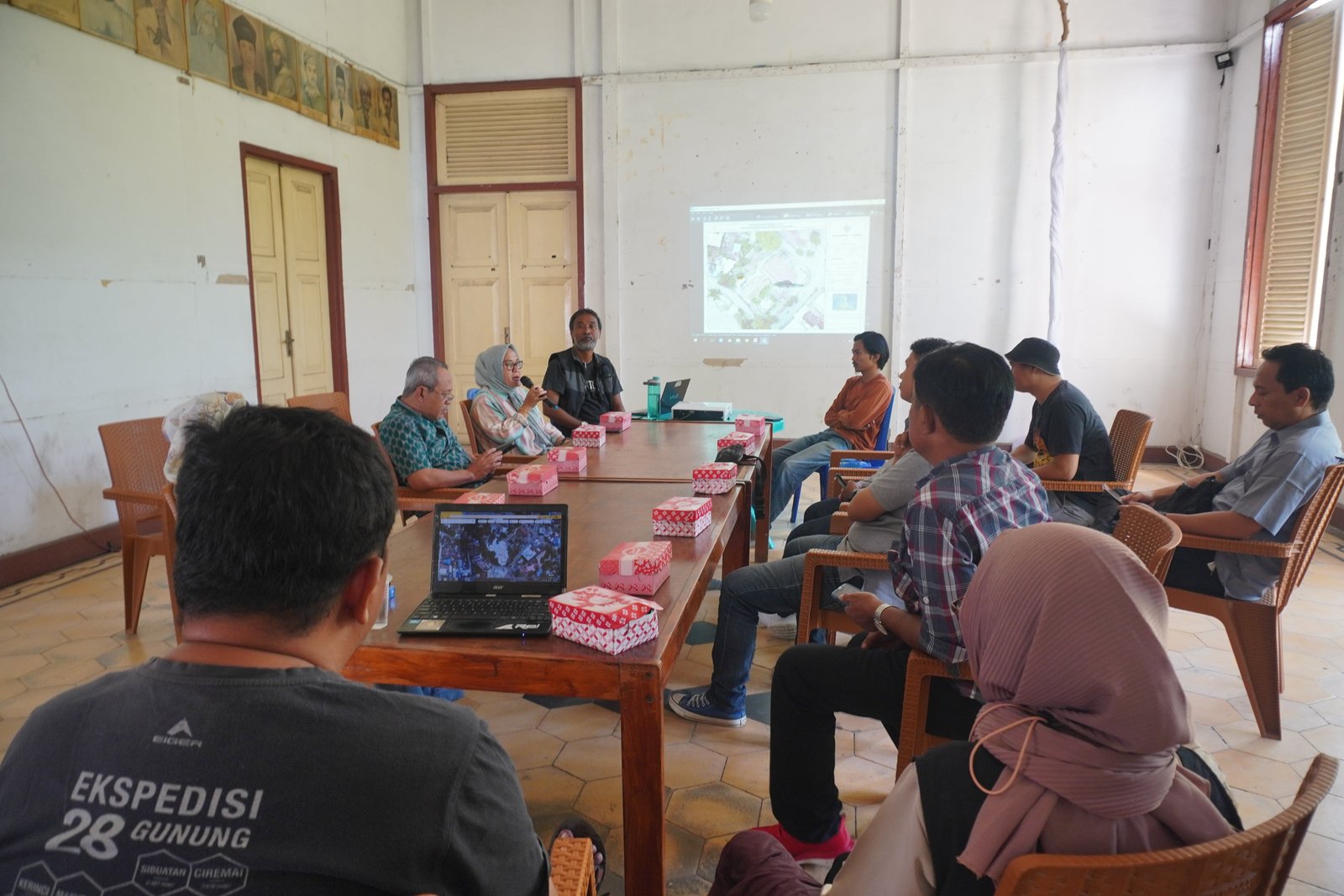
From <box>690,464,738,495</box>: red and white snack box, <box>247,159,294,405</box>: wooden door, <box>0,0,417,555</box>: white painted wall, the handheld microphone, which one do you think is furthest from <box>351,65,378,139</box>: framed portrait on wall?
<box>690,464,738,495</box>: red and white snack box

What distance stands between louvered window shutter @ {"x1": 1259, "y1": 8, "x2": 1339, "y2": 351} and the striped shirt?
4.77 m

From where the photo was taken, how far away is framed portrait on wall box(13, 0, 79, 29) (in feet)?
13.0

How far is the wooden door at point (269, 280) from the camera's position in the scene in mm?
5711

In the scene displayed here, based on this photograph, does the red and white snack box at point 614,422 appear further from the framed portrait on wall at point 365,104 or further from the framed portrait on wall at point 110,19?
the framed portrait on wall at point 365,104

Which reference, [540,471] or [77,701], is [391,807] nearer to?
[77,701]

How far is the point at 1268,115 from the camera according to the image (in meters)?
5.85

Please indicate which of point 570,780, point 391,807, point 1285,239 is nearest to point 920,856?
point 391,807

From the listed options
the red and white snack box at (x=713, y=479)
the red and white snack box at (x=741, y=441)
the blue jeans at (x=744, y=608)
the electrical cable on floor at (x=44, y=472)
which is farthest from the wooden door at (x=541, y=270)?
the blue jeans at (x=744, y=608)

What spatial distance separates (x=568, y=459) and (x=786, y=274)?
14.9ft

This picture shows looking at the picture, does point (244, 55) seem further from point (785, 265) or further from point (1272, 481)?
point (1272, 481)

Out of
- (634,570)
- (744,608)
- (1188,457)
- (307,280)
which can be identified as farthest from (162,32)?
(1188,457)

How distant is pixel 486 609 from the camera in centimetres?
171

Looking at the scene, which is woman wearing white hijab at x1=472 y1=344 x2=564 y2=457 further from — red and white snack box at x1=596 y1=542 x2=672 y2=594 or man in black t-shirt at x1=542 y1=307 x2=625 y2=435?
red and white snack box at x1=596 y1=542 x2=672 y2=594

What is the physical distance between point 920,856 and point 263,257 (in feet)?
19.6
